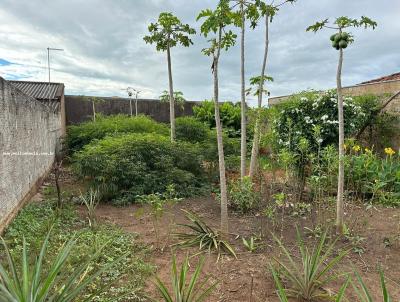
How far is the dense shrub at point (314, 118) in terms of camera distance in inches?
244

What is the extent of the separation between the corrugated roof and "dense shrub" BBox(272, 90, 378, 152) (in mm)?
7554

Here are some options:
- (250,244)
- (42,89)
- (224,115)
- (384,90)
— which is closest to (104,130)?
(42,89)

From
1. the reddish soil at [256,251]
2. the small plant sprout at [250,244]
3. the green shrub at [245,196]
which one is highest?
the green shrub at [245,196]

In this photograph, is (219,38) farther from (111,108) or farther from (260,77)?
(111,108)

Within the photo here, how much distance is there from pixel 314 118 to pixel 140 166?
347cm

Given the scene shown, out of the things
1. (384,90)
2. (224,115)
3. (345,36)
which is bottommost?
(224,115)

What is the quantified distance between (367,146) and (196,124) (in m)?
4.25

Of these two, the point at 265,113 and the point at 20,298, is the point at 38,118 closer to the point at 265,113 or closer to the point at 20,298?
the point at 265,113

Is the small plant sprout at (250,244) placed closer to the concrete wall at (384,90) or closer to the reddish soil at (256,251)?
the reddish soil at (256,251)

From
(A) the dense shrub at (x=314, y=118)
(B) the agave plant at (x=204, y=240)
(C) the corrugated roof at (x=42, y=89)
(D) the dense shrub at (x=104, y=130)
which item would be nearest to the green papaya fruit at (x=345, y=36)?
(B) the agave plant at (x=204, y=240)

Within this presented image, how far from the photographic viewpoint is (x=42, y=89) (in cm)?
1188

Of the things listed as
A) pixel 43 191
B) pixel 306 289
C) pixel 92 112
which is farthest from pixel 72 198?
pixel 92 112

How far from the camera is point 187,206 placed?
5230 mm

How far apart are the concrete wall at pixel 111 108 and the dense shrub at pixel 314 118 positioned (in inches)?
280
